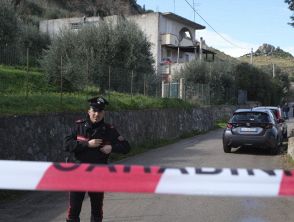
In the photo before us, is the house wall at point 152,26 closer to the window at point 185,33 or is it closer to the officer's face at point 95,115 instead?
the window at point 185,33

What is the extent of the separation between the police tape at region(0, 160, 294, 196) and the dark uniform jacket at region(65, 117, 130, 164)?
222 cm

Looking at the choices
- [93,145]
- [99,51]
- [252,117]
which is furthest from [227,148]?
[93,145]

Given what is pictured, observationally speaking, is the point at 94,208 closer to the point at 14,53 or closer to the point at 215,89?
the point at 14,53

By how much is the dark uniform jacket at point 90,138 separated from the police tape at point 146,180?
222cm

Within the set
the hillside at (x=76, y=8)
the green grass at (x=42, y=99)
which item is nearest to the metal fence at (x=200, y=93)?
the green grass at (x=42, y=99)

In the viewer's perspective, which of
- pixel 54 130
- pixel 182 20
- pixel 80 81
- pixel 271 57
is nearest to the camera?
pixel 54 130

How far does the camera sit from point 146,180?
3289 mm

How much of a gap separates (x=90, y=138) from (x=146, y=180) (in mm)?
2504

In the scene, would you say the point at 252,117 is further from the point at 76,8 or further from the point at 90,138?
the point at 76,8

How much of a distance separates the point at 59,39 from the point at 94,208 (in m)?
22.7

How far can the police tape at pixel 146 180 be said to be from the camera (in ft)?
10.6

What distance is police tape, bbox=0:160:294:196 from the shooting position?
10.6 ft

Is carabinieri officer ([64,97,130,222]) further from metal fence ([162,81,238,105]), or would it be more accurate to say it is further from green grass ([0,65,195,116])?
metal fence ([162,81,238,105])

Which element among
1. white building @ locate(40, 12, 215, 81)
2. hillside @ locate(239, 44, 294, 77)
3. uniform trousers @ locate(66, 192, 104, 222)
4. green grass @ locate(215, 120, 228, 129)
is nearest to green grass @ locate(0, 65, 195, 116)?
uniform trousers @ locate(66, 192, 104, 222)
